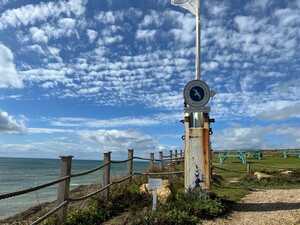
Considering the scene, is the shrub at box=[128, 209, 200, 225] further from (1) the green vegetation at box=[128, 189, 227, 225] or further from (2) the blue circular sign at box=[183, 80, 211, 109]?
(2) the blue circular sign at box=[183, 80, 211, 109]

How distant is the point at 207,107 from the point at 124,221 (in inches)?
156

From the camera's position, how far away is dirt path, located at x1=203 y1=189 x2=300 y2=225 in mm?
9688

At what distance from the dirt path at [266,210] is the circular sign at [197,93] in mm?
2915

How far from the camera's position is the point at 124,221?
31.5 ft

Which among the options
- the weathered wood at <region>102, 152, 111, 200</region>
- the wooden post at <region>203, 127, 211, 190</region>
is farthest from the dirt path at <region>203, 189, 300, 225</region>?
the weathered wood at <region>102, 152, 111, 200</region>

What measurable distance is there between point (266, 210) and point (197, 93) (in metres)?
3.48

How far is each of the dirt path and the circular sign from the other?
2915mm

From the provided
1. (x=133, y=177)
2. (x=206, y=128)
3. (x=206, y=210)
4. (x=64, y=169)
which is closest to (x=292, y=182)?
(x=133, y=177)

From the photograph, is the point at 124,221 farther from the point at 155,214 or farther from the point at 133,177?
the point at 133,177

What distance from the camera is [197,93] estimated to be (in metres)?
11.9

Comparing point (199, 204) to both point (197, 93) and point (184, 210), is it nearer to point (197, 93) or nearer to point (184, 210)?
point (184, 210)

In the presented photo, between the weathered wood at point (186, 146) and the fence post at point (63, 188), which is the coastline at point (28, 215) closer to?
the fence post at point (63, 188)

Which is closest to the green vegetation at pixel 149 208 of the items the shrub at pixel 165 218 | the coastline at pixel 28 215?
the shrub at pixel 165 218

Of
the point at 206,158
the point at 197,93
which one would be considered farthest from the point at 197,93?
the point at 206,158
